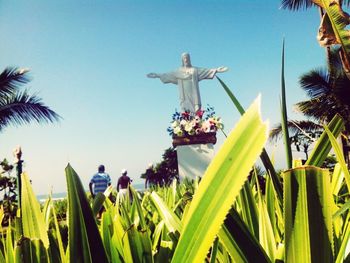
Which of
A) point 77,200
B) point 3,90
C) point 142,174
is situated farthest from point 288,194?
point 142,174

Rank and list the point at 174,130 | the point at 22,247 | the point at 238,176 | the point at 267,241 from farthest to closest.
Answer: the point at 174,130 < the point at 267,241 < the point at 22,247 < the point at 238,176

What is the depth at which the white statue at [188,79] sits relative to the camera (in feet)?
35.0

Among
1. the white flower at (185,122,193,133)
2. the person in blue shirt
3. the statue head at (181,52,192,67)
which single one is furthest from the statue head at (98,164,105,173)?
the statue head at (181,52,192,67)

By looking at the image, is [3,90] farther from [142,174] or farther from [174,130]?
[142,174]

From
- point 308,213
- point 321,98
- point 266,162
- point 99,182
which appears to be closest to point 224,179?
point 308,213

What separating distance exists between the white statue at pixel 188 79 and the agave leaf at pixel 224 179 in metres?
10.4

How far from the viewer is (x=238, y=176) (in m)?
0.20

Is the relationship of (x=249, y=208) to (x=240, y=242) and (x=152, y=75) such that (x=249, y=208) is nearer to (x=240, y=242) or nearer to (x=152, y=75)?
(x=240, y=242)

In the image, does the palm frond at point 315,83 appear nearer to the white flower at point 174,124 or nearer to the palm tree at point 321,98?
the palm tree at point 321,98

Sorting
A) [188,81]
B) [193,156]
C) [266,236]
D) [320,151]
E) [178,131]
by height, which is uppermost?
[188,81]

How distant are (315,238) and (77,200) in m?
0.17

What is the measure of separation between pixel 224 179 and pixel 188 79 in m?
10.8

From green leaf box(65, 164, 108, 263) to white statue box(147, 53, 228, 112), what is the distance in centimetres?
1032

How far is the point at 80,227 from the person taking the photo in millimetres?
271
